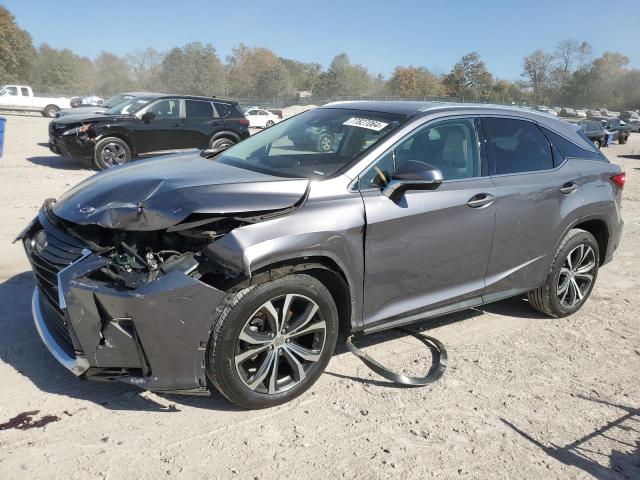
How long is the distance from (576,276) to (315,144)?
273 cm

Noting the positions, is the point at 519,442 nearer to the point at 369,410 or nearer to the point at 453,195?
the point at 369,410

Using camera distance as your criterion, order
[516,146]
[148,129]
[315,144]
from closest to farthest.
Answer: [315,144] < [516,146] < [148,129]

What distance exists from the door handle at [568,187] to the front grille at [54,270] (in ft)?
12.2

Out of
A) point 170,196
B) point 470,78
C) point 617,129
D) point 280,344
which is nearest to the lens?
point 170,196

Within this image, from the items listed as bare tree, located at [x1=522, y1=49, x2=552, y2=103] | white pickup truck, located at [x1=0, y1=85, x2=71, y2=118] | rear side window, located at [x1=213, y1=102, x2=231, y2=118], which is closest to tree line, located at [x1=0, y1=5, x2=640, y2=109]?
bare tree, located at [x1=522, y1=49, x2=552, y2=103]

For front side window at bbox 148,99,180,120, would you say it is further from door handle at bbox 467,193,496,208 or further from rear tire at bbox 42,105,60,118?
rear tire at bbox 42,105,60,118

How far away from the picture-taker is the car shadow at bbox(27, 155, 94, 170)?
12383 mm

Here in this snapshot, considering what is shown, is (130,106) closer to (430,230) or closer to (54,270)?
(54,270)

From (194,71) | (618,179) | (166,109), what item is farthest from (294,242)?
(194,71)

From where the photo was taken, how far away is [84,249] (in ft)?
10.2

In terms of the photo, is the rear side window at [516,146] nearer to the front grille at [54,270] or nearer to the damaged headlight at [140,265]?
the damaged headlight at [140,265]

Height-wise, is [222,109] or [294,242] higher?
[222,109]

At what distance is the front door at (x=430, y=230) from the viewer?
3566 millimetres

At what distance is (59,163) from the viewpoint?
13016 millimetres
